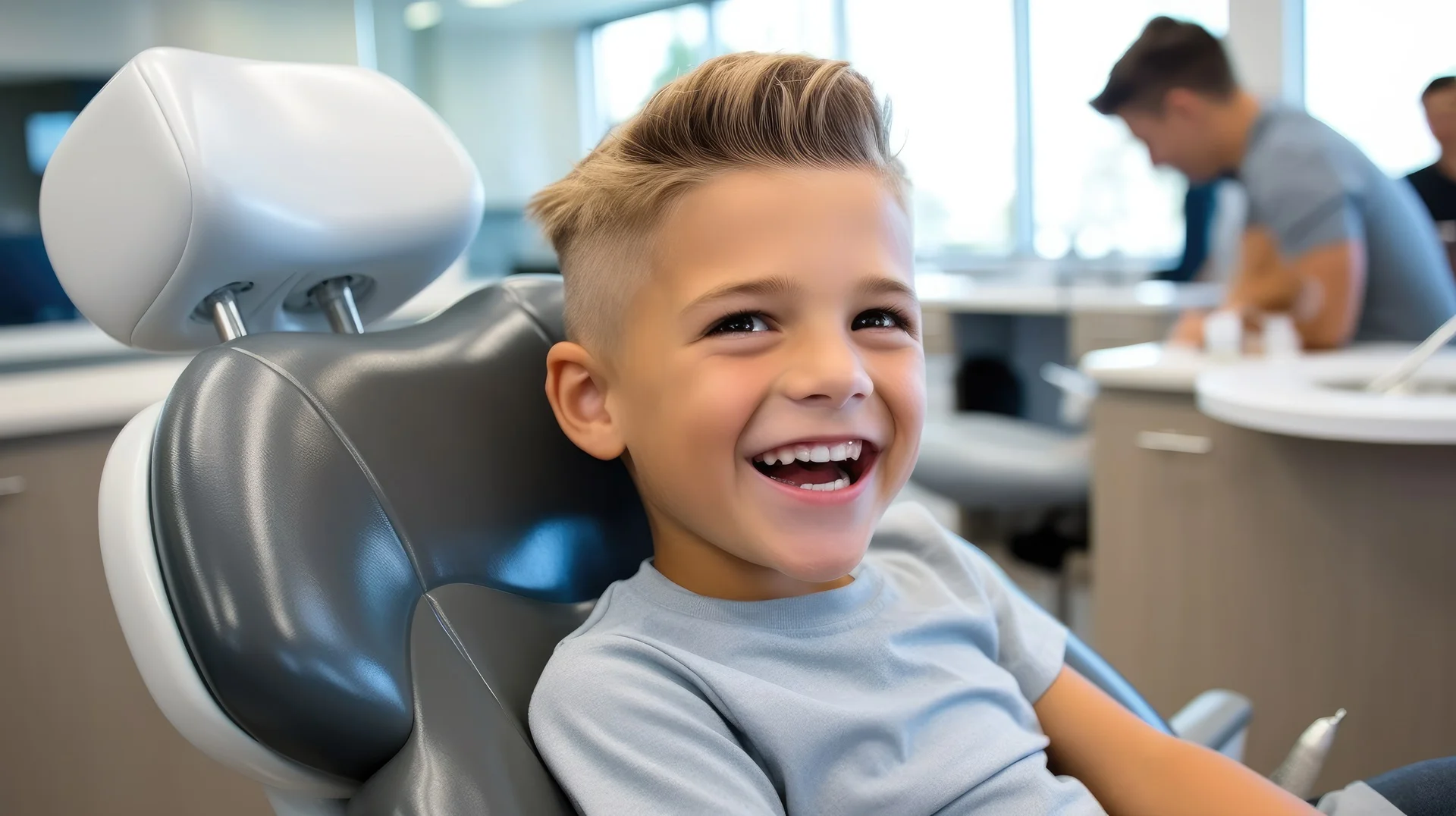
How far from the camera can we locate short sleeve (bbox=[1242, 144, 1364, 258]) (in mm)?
1987

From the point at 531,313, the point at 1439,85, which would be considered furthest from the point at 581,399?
the point at 1439,85

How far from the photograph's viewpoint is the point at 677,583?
0.85 metres

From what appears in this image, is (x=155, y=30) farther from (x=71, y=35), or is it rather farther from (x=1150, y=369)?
(x=1150, y=369)

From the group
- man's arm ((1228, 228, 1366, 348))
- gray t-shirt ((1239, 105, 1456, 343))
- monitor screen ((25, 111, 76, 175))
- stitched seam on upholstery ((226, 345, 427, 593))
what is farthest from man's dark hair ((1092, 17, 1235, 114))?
monitor screen ((25, 111, 76, 175))

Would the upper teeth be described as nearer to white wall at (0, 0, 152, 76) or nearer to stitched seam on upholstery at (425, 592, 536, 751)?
stitched seam on upholstery at (425, 592, 536, 751)

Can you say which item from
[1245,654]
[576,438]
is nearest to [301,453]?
[576,438]

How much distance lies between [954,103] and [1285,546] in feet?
11.4

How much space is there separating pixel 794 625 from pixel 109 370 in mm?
1930

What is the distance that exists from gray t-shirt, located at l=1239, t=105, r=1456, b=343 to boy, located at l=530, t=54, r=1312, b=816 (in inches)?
57.2

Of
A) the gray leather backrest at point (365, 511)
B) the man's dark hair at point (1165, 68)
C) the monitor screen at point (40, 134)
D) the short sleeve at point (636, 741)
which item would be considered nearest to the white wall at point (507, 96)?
the monitor screen at point (40, 134)

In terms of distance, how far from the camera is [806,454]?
76 centimetres

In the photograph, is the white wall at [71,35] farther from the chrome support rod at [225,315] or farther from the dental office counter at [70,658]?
the chrome support rod at [225,315]

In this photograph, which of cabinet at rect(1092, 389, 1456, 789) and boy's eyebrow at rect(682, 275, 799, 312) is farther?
cabinet at rect(1092, 389, 1456, 789)

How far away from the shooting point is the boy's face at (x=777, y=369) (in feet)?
2.45
